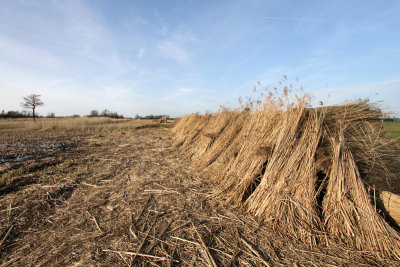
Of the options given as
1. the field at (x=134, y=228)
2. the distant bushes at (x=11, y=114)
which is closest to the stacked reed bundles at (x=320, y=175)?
the field at (x=134, y=228)

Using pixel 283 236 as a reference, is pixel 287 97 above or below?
above

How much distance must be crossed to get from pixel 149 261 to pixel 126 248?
0.35 m

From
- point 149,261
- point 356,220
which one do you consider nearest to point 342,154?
point 356,220

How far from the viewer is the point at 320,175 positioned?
2.65 m

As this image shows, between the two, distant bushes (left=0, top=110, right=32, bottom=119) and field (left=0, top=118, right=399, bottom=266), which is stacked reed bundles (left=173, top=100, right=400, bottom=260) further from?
distant bushes (left=0, top=110, right=32, bottom=119)

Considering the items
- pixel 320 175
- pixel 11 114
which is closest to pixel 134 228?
pixel 320 175

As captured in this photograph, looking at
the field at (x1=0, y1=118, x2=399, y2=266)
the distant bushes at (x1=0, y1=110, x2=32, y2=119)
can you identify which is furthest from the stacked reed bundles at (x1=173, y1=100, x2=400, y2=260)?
the distant bushes at (x1=0, y1=110, x2=32, y2=119)

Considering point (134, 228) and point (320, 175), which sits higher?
point (320, 175)

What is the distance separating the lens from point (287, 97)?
10.3ft

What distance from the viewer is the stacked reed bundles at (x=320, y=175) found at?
204 cm

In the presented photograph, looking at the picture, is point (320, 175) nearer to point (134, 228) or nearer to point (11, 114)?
point (134, 228)

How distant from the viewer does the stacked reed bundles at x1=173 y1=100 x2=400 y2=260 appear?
2039mm

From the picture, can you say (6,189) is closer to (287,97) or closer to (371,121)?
(287,97)

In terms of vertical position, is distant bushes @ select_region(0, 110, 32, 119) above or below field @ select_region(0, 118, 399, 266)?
above
